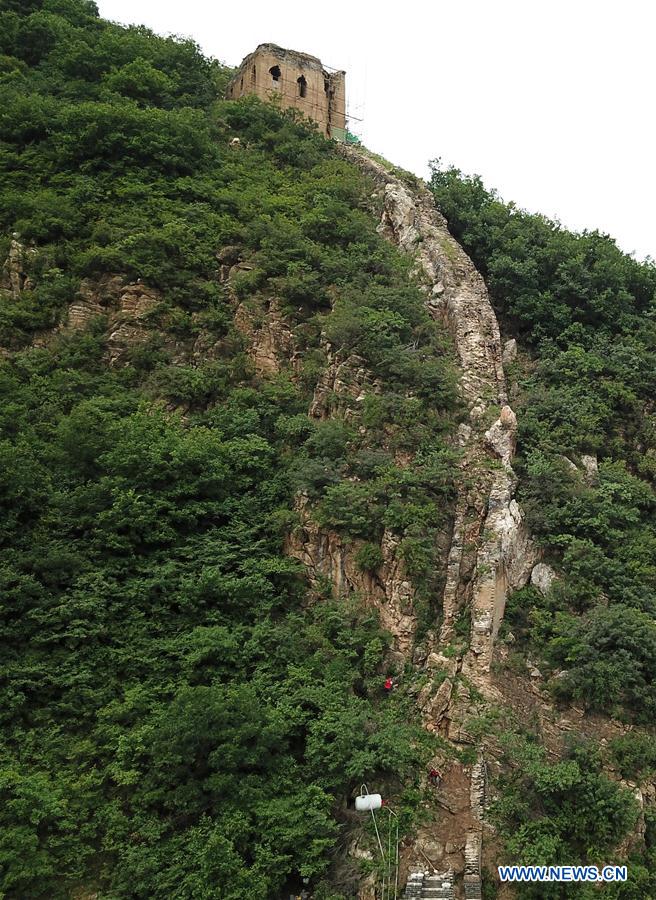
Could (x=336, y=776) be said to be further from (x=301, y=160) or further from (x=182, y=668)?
(x=301, y=160)

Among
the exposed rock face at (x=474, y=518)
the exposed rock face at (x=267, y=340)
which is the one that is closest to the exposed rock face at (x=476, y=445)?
the exposed rock face at (x=474, y=518)

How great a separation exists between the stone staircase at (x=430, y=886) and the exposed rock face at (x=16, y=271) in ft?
54.2

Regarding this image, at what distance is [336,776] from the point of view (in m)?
10.1

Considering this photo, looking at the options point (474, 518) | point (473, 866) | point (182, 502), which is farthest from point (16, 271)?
point (473, 866)

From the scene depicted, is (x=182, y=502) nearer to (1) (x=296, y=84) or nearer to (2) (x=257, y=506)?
(2) (x=257, y=506)

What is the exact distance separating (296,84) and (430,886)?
31.1 meters

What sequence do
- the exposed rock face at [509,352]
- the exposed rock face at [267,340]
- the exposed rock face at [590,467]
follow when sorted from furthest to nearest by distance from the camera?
the exposed rock face at [509,352] → the exposed rock face at [267,340] → the exposed rock face at [590,467]

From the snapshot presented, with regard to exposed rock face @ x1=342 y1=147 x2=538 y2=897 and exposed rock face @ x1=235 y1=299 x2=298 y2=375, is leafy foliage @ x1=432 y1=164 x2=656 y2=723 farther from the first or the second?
exposed rock face @ x1=235 y1=299 x2=298 y2=375

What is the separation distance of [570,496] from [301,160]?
55.9ft

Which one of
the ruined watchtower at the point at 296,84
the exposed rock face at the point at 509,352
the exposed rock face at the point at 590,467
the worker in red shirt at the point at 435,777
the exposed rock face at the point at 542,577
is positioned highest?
the ruined watchtower at the point at 296,84

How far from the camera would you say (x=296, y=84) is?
29.0 metres

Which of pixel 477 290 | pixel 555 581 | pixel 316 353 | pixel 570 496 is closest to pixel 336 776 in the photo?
pixel 555 581

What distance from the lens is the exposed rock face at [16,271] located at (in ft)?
56.2

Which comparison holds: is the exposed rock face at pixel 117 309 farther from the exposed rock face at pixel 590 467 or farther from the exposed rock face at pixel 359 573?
the exposed rock face at pixel 590 467
